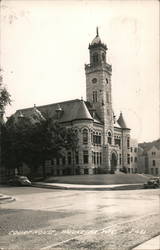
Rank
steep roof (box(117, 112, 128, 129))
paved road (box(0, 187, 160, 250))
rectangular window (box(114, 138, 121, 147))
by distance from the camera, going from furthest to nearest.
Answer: steep roof (box(117, 112, 128, 129)), rectangular window (box(114, 138, 121, 147)), paved road (box(0, 187, 160, 250))

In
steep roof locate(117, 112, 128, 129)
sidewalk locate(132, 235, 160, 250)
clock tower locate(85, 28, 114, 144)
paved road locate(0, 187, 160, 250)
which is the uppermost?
clock tower locate(85, 28, 114, 144)

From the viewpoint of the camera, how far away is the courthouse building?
6919cm

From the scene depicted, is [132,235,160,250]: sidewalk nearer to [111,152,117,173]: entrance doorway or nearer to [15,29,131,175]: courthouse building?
Result: [15,29,131,175]: courthouse building

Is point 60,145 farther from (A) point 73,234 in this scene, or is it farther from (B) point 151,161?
(B) point 151,161

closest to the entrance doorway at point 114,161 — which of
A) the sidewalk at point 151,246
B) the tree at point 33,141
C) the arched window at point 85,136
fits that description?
the arched window at point 85,136

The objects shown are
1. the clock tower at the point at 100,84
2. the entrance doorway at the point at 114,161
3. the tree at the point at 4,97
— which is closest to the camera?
→ the tree at the point at 4,97

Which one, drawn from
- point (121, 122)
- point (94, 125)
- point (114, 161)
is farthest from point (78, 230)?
point (121, 122)

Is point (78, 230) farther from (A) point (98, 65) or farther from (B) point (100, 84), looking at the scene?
(A) point (98, 65)

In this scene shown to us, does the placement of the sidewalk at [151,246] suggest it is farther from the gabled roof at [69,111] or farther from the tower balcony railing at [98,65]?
the tower balcony railing at [98,65]

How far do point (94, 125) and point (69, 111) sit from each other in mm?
5809

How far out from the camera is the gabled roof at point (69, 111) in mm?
69562

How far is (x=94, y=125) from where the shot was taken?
72.0 meters

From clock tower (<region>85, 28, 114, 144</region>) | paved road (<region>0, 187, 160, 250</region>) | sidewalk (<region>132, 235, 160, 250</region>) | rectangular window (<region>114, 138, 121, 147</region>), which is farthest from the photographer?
rectangular window (<region>114, 138, 121, 147</region>)

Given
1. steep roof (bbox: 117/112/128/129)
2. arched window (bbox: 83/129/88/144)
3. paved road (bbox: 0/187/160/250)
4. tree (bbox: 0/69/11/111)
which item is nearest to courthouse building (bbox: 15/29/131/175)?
arched window (bbox: 83/129/88/144)
